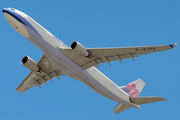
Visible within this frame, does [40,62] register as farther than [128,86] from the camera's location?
No

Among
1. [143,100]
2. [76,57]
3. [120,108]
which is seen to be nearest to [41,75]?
[76,57]

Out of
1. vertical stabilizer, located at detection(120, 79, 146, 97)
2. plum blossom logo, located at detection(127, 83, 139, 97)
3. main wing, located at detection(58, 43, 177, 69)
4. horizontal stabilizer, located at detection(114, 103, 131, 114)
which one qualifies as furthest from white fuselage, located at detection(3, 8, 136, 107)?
plum blossom logo, located at detection(127, 83, 139, 97)

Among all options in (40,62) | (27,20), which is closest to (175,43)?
(27,20)

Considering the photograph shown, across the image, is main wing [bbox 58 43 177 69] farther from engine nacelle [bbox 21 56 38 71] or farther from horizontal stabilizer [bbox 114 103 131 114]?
horizontal stabilizer [bbox 114 103 131 114]

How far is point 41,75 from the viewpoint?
36.5 meters

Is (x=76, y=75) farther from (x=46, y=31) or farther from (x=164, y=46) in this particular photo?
(x=164, y=46)

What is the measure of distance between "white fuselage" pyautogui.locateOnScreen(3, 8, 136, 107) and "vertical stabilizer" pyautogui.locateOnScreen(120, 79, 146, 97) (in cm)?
630

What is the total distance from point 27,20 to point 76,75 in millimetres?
8203

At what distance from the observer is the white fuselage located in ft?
92.2

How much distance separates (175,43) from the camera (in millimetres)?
22312

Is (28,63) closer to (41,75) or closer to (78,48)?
(41,75)

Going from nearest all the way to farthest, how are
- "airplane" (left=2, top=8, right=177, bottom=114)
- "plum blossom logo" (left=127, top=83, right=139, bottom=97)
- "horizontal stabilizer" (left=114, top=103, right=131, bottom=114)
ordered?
"airplane" (left=2, top=8, right=177, bottom=114)
"horizontal stabilizer" (left=114, top=103, right=131, bottom=114)
"plum blossom logo" (left=127, top=83, right=139, bottom=97)

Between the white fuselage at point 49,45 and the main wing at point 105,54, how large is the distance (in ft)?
2.34

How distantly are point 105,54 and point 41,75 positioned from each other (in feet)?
38.9
